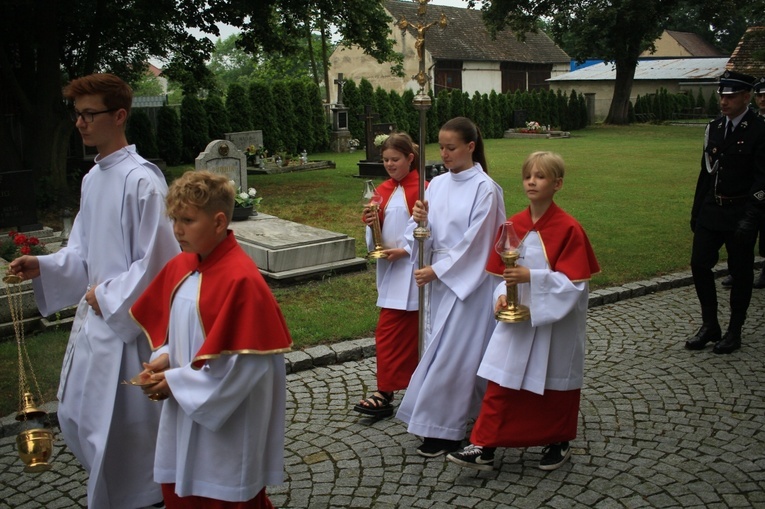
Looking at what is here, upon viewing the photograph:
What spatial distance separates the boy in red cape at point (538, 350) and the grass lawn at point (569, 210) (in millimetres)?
2815

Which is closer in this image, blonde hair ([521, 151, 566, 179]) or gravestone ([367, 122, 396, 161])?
blonde hair ([521, 151, 566, 179])

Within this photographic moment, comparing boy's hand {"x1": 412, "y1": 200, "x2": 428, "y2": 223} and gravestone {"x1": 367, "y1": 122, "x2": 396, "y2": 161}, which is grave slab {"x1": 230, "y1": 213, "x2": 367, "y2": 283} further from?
gravestone {"x1": 367, "y1": 122, "x2": 396, "y2": 161}

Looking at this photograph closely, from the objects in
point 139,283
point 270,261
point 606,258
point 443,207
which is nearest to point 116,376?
point 139,283

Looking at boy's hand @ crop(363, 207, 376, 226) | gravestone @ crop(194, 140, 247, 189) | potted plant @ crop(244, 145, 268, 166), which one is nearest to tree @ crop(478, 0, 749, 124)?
potted plant @ crop(244, 145, 268, 166)

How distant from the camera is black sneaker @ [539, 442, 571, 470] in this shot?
485 centimetres

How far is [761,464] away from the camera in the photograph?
488 cm

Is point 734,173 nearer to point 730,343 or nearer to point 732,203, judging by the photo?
point 732,203

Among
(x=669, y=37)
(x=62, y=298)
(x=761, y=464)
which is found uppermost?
(x=669, y=37)

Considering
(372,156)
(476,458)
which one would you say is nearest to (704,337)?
(476,458)

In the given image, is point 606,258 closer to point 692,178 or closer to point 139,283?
point 139,283

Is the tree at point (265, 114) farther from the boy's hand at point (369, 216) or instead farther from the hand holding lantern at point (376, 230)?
the boy's hand at point (369, 216)

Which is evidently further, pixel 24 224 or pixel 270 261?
pixel 24 224

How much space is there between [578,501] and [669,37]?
74465 mm

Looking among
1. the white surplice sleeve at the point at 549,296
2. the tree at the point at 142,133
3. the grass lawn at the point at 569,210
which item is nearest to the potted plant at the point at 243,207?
the grass lawn at the point at 569,210
